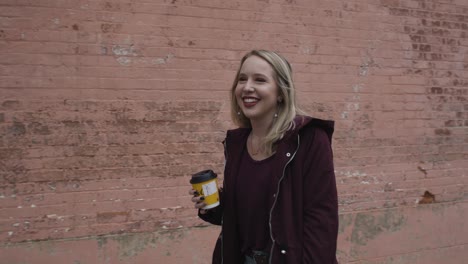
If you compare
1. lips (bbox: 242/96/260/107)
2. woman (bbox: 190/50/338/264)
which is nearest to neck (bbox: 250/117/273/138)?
woman (bbox: 190/50/338/264)

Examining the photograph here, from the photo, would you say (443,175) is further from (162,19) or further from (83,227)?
(83,227)

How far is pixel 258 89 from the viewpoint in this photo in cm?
230

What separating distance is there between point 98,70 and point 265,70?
2.07 meters

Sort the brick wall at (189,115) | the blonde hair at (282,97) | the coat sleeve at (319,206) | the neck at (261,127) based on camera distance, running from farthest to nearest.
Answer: the brick wall at (189,115), the neck at (261,127), the blonde hair at (282,97), the coat sleeve at (319,206)

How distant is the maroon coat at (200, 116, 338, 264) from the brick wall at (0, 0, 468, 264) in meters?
2.16

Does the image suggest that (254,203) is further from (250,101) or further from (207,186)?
(250,101)

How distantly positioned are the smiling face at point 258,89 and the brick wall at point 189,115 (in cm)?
189

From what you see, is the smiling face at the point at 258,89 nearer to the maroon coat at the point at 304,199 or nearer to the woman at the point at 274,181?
the woman at the point at 274,181

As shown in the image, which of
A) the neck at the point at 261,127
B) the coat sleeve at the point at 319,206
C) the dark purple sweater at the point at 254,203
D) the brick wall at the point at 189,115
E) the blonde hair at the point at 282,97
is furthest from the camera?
the brick wall at the point at 189,115

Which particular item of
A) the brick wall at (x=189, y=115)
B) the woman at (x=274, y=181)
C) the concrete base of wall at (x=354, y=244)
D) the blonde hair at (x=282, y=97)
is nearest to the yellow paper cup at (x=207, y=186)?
the woman at (x=274, y=181)

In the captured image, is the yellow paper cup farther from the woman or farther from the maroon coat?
the maroon coat

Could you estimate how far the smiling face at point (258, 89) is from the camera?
90.7 inches

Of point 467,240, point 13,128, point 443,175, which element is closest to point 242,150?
point 13,128

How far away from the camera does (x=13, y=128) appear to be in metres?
3.67
